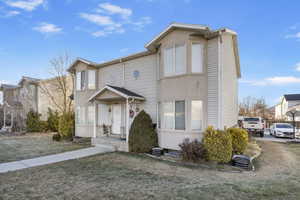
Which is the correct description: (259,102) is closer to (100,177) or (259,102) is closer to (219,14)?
(219,14)

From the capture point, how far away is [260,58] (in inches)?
706

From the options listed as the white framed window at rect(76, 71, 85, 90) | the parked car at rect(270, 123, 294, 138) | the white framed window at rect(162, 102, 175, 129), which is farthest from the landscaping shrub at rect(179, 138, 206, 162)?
the parked car at rect(270, 123, 294, 138)

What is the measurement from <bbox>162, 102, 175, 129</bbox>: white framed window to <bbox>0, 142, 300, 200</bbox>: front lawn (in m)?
2.33

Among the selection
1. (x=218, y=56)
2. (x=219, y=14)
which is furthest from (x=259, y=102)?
(x=218, y=56)

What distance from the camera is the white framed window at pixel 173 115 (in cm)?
959

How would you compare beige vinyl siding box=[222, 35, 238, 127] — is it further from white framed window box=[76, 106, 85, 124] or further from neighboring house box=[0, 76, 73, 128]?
neighboring house box=[0, 76, 73, 128]

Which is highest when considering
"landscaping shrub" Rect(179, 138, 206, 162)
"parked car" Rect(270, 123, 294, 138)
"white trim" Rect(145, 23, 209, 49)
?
"white trim" Rect(145, 23, 209, 49)

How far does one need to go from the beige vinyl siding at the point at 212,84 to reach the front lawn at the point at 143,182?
8.65 ft

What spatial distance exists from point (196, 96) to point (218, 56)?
2202mm

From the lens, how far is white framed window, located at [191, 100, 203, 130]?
9188 mm

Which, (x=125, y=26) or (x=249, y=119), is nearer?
(x=125, y=26)

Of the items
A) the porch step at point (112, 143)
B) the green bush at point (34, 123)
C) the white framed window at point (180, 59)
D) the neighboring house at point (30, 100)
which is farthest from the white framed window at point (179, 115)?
the green bush at point (34, 123)

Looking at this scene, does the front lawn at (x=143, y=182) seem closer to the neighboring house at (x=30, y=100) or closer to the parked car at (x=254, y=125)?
the parked car at (x=254, y=125)

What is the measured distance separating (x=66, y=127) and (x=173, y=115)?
9.94 meters
